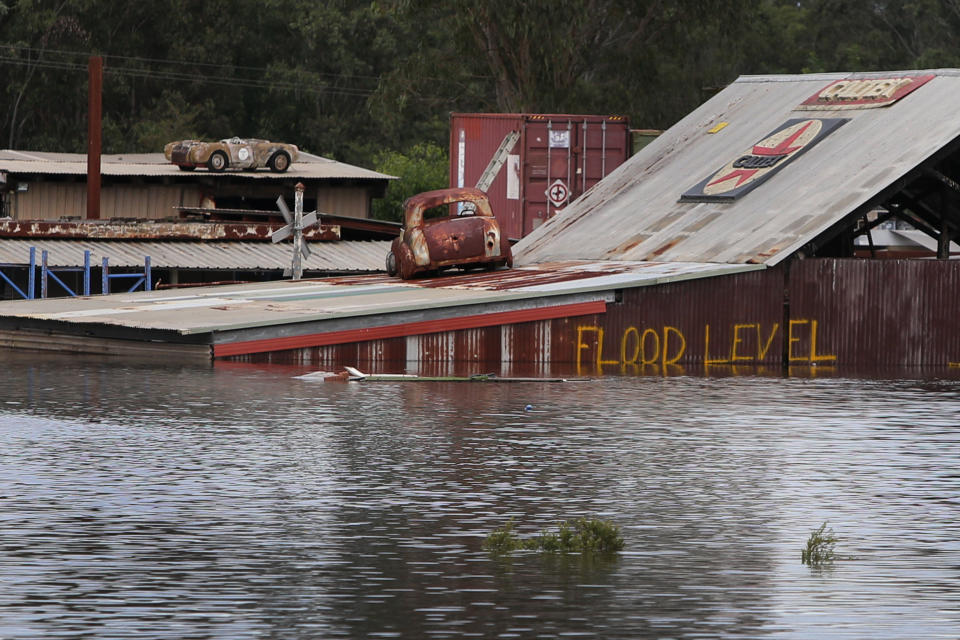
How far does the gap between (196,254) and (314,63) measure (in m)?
40.3

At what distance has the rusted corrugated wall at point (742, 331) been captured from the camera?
1475 inches

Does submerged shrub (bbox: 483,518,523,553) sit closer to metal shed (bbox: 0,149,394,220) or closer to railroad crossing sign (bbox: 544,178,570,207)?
railroad crossing sign (bbox: 544,178,570,207)

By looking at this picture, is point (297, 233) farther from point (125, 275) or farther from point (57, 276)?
point (57, 276)

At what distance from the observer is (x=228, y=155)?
6450cm

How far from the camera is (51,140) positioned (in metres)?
91.9

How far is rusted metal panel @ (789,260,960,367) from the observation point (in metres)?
40.1

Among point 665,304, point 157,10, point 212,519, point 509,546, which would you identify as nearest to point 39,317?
point 665,304

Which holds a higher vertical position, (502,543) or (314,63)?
(314,63)

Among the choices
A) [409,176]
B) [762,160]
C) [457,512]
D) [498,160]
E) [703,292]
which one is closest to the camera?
[457,512]

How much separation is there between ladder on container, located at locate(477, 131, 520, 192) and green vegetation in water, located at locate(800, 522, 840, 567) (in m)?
36.4

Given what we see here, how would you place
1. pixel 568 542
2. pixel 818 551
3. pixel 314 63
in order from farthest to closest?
1. pixel 314 63
2. pixel 568 542
3. pixel 818 551

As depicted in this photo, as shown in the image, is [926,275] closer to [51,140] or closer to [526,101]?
[526,101]

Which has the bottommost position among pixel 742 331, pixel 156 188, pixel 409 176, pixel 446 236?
pixel 742 331

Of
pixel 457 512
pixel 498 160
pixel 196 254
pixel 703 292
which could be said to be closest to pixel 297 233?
pixel 498 160
